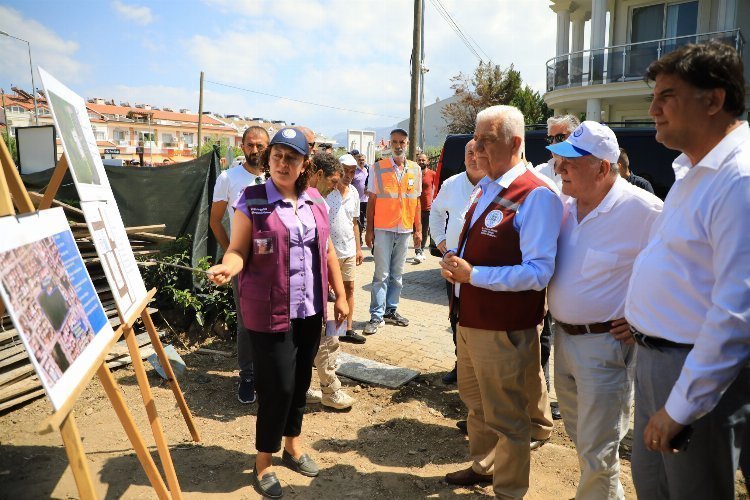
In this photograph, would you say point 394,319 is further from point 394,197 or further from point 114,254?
point 114,254

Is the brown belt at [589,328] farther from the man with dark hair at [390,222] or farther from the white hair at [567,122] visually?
the man with dark hair at [390,222]

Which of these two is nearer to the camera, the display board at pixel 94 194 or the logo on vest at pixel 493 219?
the logo on vest at pixel 493 219

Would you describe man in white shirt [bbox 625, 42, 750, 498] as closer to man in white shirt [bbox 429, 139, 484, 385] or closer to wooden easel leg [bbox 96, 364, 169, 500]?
wooden easel leg [bbox 96, 364, 169, 500]

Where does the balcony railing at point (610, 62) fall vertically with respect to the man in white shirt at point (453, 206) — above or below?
above


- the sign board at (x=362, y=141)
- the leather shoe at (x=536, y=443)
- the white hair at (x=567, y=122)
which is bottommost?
the leather shoe at (x=536, y=443)

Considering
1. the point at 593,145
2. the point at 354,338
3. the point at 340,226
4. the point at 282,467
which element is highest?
the point at 593,145

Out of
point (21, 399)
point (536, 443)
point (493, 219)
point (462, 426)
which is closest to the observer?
point (493, 219)

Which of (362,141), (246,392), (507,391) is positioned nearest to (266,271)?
(507,391)

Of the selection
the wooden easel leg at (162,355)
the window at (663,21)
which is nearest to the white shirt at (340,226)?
the wooden easel leg at (162,355)

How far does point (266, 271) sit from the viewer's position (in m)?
2.94

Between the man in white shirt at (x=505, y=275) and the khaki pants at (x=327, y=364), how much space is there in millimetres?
1514

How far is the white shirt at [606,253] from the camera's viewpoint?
7.59 ft

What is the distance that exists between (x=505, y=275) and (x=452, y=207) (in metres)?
2.16

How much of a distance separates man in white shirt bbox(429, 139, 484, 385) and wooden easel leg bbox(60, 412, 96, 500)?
114 inches
